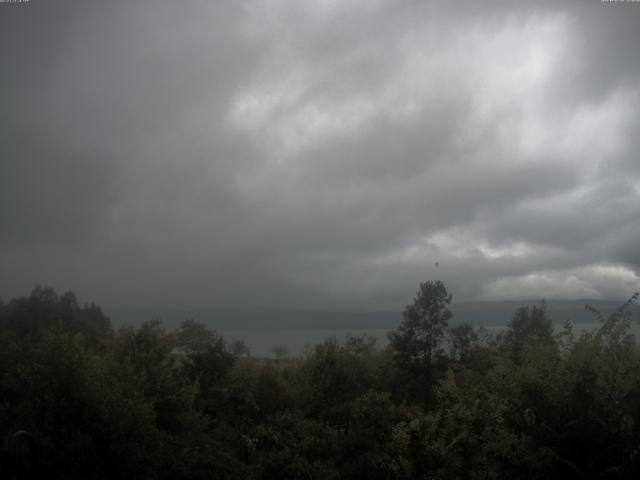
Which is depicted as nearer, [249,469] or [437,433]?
[249,469]

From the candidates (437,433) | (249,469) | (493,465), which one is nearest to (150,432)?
(249,469)

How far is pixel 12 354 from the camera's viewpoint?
19.5 meters

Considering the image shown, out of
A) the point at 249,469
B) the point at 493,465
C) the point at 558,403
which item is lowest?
the point at 249,469

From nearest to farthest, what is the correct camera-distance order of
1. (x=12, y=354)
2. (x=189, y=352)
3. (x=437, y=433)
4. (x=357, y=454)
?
(x=12, y=354) < (x=357, y=454) < (x=437, y=433) < (x=189, y=352)

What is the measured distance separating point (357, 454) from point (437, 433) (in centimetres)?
476

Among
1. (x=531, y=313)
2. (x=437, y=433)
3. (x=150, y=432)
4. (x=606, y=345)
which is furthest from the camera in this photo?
(x=531, y=313)

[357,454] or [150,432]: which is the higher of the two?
[150,432]

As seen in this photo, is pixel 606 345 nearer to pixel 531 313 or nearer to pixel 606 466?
pixel 606 466

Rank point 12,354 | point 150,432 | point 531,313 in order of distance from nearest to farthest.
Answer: point 150,432 → point 12,354 → point 531,313

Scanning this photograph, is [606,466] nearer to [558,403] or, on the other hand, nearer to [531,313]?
[558,403]

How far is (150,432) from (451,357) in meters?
30.9

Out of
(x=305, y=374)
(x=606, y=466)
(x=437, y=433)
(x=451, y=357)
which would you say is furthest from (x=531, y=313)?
(x=606, y=466)

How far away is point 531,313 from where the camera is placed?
55.1m

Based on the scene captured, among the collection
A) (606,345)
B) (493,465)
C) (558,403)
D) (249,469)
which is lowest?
(249,469)
